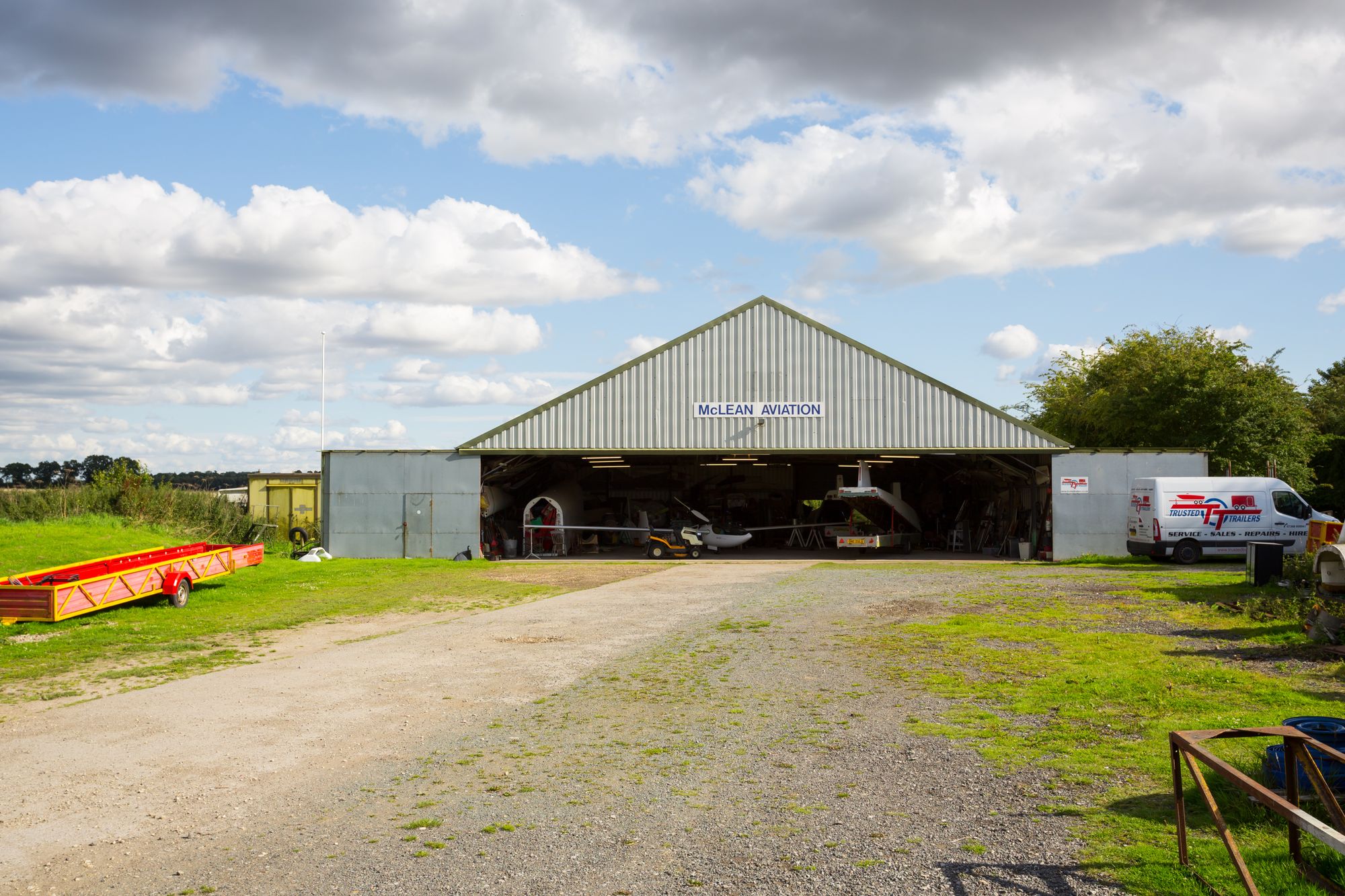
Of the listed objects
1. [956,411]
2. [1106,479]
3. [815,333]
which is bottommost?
[1106,479]

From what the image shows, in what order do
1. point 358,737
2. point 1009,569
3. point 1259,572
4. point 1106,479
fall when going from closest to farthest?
point 358,737
point 1259,572
point 1009,569
point 1106,479

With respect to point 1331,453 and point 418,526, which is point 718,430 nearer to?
point 418,526

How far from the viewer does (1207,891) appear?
464cm

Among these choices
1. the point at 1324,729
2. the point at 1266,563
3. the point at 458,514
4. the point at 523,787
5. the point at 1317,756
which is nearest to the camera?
the point at 1317,756

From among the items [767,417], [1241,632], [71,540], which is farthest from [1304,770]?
[71,540]

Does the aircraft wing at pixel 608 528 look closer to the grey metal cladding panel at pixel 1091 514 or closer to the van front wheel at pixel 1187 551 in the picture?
the grey metal cladding panel at pixel 1091 514

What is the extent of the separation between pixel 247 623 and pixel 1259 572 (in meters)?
18.5

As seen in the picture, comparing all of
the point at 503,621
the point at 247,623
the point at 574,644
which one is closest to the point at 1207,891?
the point at 574,644

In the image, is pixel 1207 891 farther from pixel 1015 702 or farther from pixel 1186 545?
pixel 1186 545

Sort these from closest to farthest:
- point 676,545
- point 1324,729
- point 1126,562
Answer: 1. point 1324,729
2. point 1126,562
3. point 676,545

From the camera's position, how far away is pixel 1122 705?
8.73m

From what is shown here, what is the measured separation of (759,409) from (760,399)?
0.30 meters

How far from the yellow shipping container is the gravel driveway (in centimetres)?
2596

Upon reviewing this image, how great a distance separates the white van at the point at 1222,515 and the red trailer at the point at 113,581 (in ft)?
74.1
